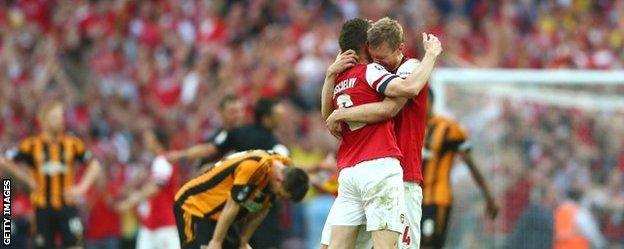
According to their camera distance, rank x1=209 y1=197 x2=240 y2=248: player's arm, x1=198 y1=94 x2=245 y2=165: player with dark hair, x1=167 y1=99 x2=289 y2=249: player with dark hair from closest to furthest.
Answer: x1=209 y1=197 x2=240 y2=248: player's arm, x1=167 y1=99 x2=289 y2=249: player with dark hair, x1=198 y1=94 x2=245 y2=165: player with dark hair

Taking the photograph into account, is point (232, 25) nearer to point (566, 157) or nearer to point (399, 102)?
point (566, 157)

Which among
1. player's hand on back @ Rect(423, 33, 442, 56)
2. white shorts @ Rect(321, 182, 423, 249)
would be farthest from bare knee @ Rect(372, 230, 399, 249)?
player's hand on back @ Rect(423, 33, 442, 56)

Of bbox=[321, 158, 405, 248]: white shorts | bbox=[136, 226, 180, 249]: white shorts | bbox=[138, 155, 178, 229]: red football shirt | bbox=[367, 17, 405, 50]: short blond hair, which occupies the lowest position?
bbox=[321, 158, 405, 248]: white shorts

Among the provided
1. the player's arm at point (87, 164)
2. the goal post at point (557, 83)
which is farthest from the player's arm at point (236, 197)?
the goal post at point (557, 83)

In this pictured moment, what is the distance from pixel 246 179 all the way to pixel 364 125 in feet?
4.32

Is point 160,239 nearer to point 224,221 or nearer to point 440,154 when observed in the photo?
point 440,154

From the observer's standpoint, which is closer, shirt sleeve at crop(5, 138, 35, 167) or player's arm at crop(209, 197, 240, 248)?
player's arm at crop(209, 197, 240, 248)

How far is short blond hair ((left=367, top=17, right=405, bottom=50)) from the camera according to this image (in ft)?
33.0

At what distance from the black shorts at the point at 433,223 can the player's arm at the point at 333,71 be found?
427cm

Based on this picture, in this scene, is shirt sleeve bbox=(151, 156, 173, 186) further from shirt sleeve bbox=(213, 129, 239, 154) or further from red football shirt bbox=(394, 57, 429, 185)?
red football shirt bbox=(394, 57, 429, 185)

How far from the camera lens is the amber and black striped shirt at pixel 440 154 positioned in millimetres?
14359

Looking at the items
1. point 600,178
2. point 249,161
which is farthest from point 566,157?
point 249,161

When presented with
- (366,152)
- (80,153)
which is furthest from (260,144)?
(366,152)

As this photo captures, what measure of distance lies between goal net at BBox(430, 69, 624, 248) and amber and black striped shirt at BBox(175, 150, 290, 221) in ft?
19.5
